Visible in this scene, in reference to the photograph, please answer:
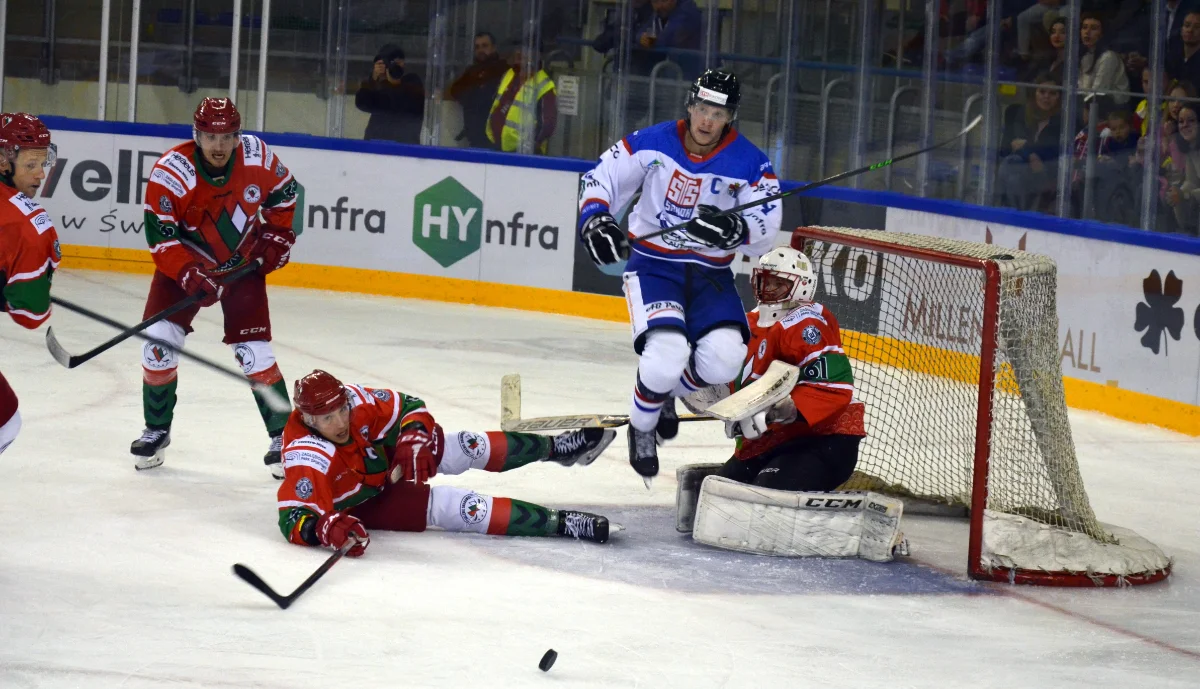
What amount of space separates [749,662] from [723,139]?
1775 millimetres

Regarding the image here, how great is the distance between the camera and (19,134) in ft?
13.4

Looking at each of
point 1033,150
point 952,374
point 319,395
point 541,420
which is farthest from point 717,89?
point 1033,150

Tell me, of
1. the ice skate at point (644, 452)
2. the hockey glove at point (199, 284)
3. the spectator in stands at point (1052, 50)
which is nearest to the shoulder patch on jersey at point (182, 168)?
the hockey glove at point (199, 284)

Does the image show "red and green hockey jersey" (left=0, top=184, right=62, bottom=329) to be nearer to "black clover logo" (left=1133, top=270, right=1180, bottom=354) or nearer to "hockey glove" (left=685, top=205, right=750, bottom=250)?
"hockey glove" (left=685, top=205, right=750, bottom=250)

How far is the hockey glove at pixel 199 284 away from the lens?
5.37 m

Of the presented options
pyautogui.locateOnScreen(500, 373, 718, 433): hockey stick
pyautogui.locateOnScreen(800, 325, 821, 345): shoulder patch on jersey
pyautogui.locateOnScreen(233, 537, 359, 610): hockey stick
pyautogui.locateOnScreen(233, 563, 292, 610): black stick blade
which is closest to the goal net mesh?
pyautogui.locateOnScreen(800, 325, 821, 345): shoulder patch on jersey

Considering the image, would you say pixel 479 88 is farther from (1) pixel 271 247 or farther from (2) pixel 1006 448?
(2) pixel 1006 448

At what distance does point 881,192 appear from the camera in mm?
8898

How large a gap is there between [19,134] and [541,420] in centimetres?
190

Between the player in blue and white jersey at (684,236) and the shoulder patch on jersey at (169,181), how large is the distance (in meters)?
1.44

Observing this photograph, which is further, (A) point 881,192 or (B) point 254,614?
(A) point 881,192

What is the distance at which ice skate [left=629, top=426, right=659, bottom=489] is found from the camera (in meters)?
4.92

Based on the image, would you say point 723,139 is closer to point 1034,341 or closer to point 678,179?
point 678,179

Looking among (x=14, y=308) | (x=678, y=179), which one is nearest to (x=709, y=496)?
(x=678, y=179)
